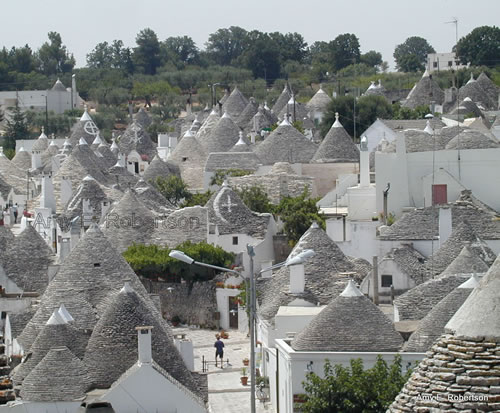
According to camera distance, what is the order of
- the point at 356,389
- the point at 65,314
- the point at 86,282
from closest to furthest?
the point at 356,389
the point at 65,314
the point at 86,282

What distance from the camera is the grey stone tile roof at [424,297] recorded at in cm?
3216

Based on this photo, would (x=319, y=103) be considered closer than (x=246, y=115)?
No

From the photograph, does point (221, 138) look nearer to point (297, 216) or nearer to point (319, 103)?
point (319, 103)

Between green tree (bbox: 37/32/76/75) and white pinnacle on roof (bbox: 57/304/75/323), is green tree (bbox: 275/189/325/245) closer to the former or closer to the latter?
white pinnacle on roof (bbox: 57/304/75/323)

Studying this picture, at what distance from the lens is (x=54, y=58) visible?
523ft

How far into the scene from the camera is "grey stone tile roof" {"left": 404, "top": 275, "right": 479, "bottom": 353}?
2838 cm

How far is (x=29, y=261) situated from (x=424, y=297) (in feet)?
44.7

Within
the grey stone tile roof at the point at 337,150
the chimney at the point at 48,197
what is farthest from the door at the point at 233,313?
the grey stone tile roof at the point at 337,150

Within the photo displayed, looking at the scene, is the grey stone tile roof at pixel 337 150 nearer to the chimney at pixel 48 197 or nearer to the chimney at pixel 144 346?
the chimney at pixel 48 197

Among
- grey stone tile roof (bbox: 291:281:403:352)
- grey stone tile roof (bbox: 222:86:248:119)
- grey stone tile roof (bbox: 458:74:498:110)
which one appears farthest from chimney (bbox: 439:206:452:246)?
grey stone tile roof (bbox: 222:86:248:119)

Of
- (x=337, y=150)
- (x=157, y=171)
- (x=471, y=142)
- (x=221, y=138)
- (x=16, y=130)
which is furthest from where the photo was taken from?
(x=16, y=130)

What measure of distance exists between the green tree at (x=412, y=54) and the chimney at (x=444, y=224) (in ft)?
318

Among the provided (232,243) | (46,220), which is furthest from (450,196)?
(46,220)

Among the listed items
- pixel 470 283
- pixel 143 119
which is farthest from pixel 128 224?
pixel 143 119
